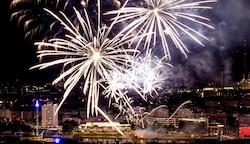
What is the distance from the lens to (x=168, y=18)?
8.63m

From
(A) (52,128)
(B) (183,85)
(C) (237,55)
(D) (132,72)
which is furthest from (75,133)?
(B) (183,85)

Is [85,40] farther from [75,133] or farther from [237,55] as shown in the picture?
[237,55]

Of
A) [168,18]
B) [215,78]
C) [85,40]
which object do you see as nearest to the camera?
[168,18]

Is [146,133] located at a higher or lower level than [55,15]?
lower

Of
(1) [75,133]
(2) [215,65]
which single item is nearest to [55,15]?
(1) [75,133]

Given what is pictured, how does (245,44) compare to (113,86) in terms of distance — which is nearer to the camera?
(113,86)

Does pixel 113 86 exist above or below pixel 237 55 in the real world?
below

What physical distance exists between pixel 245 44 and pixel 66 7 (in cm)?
2077

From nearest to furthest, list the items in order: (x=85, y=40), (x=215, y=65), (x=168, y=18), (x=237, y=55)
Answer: (x=168, y=18)
(x=85, y=40)
(x=237, y=55)
(x=215, y=65)

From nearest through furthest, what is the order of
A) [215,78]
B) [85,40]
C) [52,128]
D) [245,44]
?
[85,40]
[52,128]
[245,44]
[215,78]

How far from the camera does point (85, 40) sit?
9.35 metres

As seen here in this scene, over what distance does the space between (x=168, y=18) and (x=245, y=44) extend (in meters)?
20.7

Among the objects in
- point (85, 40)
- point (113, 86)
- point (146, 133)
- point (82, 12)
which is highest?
point (82, 12)

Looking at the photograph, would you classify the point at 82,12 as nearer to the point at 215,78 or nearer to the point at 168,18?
the point at 168,18
